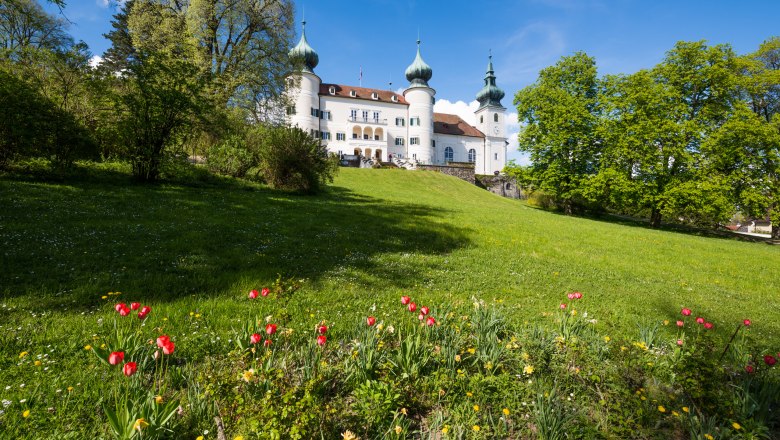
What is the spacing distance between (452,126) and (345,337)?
205ft

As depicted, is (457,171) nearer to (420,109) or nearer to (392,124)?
(420,109)

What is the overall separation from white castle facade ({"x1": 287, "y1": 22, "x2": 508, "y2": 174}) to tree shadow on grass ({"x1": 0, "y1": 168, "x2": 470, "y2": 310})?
3897 centimetres

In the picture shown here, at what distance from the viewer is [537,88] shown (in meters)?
26.2

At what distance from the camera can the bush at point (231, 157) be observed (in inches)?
630

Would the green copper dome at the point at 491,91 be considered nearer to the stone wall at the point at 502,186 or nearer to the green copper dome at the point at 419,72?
the green copper dome at the point at 419,72

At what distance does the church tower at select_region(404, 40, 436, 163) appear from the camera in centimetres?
5406

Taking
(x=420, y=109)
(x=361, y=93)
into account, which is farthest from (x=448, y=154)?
(x=361, y=93)

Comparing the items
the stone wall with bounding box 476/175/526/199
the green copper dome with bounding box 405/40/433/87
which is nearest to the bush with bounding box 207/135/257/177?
the stone wall with bounding box 476/175/526/199

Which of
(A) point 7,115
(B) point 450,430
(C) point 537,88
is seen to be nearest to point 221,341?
(B) point 450,430

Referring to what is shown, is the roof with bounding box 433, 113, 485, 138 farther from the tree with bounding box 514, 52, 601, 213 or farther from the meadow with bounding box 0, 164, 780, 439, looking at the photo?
the meadow with bounding box 0, 164, 780, 439

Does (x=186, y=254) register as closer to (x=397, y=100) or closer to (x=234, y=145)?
(x=234, y=145)

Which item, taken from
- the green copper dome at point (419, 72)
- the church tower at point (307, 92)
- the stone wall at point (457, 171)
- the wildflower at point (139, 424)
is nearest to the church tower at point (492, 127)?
the green copper dome at point (419, 72)

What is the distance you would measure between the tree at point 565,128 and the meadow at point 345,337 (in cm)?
1799

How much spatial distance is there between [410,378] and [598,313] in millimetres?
3578
